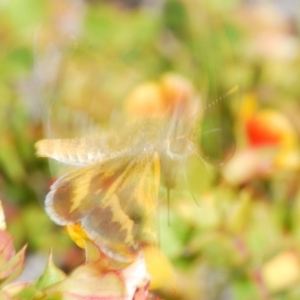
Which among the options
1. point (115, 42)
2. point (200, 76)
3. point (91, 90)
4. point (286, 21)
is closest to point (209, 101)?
point (200, 76)

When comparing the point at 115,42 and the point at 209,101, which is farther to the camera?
the point at 115,42

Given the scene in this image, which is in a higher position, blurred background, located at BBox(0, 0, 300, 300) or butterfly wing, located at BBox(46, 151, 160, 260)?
butterfly wing, located at BBox(46, 151, 160, 260)

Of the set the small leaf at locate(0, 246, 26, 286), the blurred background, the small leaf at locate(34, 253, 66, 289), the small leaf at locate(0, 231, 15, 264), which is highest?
the small leaf at locate(0, 231, 15, 264)

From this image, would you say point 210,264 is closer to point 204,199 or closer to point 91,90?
point 204,199
